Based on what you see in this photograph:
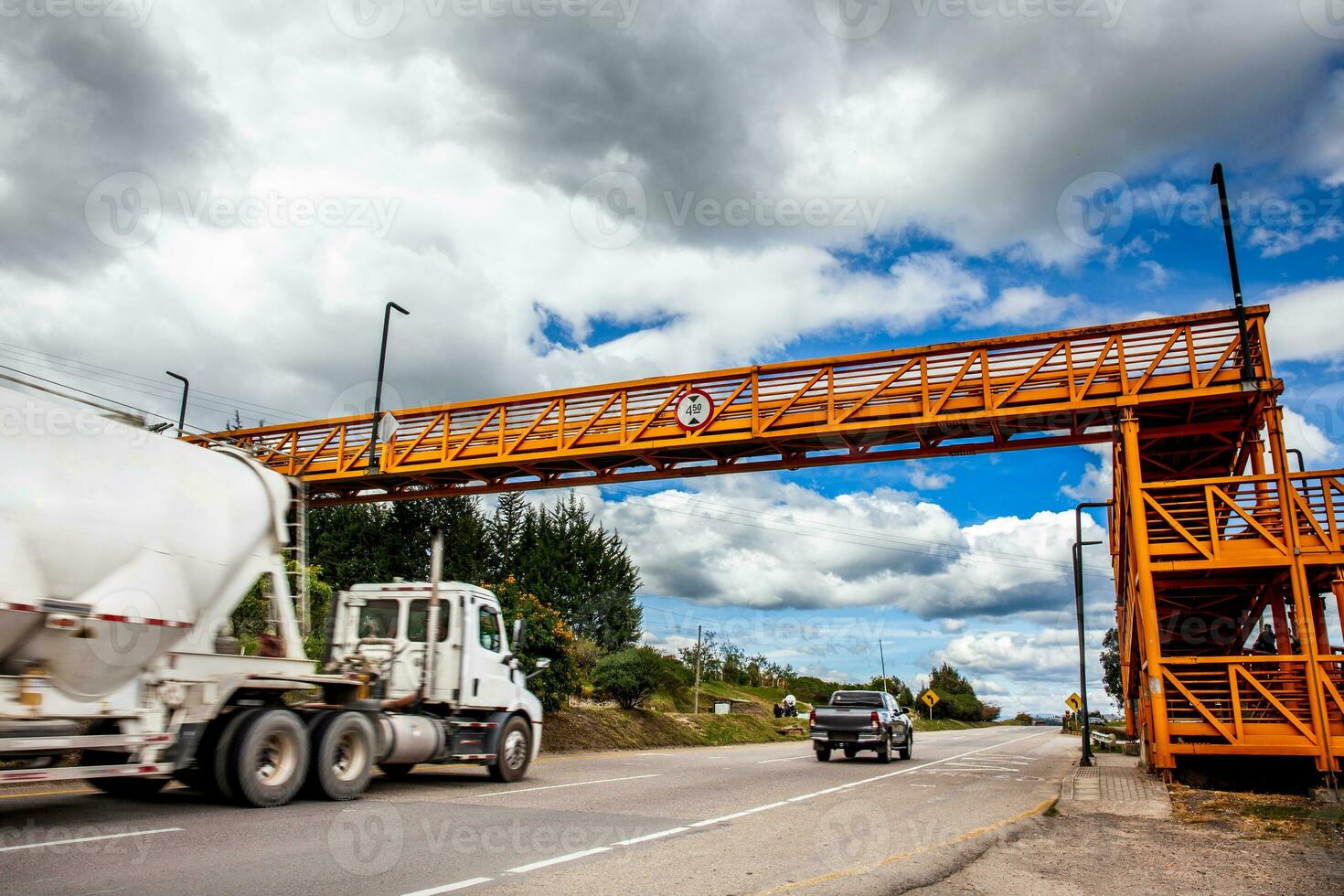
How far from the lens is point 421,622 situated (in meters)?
13.4

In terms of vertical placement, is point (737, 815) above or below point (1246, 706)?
below

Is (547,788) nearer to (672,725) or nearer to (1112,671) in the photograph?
(672,725)

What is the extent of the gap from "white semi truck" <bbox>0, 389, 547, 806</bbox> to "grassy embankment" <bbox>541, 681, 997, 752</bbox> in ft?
39.8

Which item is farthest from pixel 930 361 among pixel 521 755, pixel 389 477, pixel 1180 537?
pixel 389 477

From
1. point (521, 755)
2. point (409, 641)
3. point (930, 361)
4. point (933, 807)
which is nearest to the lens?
point (933, 807)

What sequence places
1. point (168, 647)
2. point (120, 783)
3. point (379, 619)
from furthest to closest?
point (379, 619) < point (120, 783) < point (168, 647)

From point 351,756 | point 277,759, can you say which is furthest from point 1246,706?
point 277,759

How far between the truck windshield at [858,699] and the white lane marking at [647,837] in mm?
16411

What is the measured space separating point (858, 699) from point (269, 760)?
1795cm

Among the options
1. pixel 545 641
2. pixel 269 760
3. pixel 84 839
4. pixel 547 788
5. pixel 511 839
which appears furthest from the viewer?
pixel 545 641

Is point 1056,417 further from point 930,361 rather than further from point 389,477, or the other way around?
point 389,477

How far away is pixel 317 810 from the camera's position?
389 inches

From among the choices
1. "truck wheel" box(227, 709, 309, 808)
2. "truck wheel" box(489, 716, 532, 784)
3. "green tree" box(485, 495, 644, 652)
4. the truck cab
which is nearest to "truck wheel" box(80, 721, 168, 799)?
"truck wheel" box(227, 709, 309, 808)

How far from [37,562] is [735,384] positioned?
1212 cm
